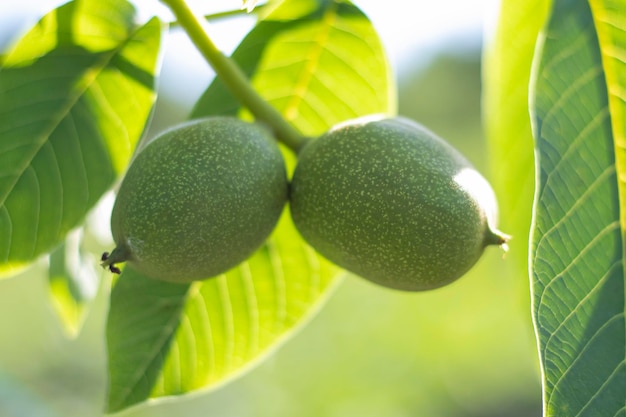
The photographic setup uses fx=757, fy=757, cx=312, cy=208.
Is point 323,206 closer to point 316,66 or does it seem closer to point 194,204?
point 194,204

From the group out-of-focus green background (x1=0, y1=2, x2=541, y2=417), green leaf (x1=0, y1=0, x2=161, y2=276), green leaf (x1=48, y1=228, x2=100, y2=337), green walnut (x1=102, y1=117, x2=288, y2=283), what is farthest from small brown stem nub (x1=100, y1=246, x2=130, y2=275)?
out-of-focus green background (x1=0, y1=2, x2=541, y2=417)

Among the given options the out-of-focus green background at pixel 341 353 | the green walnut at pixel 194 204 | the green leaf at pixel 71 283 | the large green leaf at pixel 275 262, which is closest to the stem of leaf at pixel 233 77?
the large green leaf at pixel 275 262

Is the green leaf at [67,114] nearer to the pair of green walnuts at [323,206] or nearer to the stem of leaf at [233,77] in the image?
the stem of leaf at [233,77]

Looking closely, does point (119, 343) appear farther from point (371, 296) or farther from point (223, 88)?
point (371, 296)

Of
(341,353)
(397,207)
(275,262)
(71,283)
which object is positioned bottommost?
(341,353)

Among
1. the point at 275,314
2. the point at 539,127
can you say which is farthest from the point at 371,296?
the point at 539,127

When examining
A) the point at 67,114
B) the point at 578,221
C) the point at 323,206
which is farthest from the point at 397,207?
the point at 67,114

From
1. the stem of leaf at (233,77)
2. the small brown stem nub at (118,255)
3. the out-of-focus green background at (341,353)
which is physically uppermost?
→ the stem of leaf at (233,77)

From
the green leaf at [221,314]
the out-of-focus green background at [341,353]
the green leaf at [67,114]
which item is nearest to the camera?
the green leaf at [67,114]

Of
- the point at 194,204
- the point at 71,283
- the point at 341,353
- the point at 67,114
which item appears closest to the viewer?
the point at 194,204
